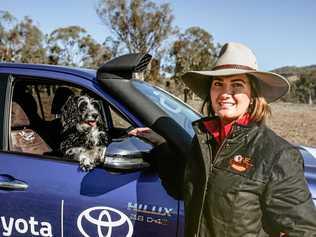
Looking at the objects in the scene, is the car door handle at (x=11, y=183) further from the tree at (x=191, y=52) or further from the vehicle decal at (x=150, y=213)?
the tree at (x=191, y=52)

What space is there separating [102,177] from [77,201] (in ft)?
0.61

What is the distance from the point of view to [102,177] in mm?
2426

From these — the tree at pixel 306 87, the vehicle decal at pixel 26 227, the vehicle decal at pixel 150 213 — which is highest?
the vehicle decal at pixel 150 213

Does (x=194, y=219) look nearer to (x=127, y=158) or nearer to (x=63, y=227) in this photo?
(x=127, y=158)

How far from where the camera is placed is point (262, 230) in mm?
1738

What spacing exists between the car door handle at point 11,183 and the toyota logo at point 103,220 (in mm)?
396

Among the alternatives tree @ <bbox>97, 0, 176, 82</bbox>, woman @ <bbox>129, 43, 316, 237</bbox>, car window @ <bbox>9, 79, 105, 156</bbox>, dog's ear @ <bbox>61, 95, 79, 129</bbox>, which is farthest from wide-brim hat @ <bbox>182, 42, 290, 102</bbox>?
tree @ <bbox>97, 0, 176, 82</bbox>

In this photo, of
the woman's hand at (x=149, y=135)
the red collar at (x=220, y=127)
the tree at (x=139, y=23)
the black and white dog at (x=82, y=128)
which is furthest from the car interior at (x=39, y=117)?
the tree at (x=139, y=23)

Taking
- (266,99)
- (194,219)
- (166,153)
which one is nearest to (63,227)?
(166,153)

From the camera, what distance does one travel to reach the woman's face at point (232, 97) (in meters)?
1.87

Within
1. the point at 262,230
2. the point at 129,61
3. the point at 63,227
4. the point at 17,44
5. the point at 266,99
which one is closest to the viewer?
the point at 262,230

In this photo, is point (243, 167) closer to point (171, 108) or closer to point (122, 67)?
point (122, 67)

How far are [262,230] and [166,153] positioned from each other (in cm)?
73

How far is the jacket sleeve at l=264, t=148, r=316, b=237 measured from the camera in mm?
1609
